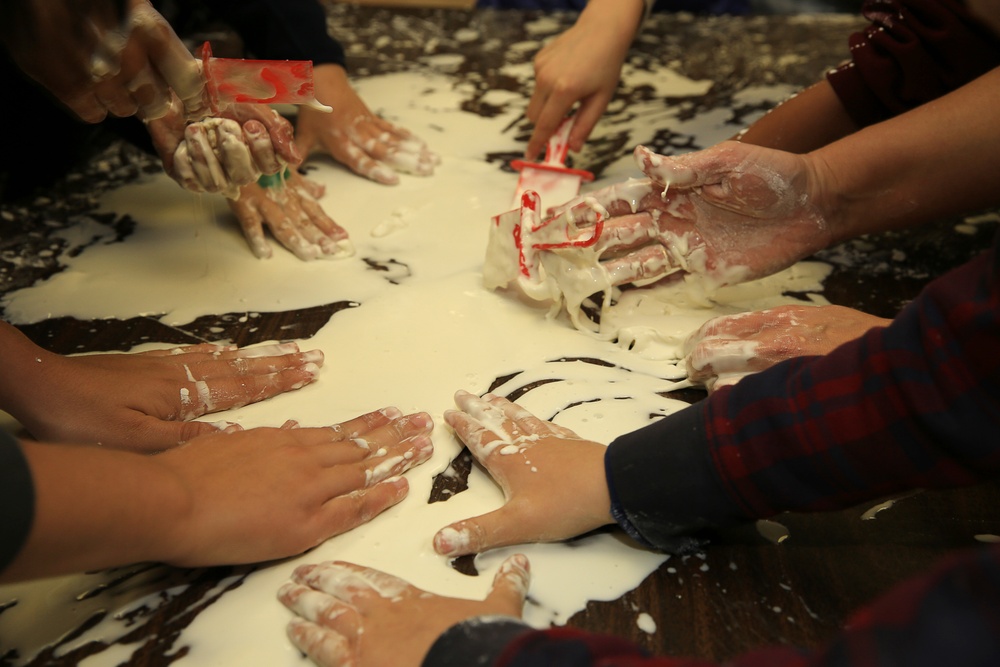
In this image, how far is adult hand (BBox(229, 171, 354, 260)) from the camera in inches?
49.8

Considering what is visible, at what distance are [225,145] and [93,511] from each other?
612 mm

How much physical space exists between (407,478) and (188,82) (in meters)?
0.54

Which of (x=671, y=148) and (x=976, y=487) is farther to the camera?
(x=671, y=148)

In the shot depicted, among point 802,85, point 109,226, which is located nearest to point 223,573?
point 109,226

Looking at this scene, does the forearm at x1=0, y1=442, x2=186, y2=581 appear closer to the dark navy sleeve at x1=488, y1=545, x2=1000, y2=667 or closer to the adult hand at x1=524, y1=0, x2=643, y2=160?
the dark navy sleeve at x1=488, y1=545, x2=1000, y2=667

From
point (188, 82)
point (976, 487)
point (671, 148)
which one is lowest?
point (976, 487)

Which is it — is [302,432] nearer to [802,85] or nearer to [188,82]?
[188,82]

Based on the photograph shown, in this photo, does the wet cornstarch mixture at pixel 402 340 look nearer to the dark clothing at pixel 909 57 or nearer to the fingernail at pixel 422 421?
the fingernail at pixel 422 421

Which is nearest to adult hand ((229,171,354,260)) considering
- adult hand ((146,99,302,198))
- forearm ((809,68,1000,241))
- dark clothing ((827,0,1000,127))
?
adult hand ((146,99,302,198))

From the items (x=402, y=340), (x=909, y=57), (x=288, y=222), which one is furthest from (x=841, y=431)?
(x=288, y=222)

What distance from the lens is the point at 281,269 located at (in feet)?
4.08

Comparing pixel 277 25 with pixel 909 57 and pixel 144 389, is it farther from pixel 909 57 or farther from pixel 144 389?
pixel 909 57

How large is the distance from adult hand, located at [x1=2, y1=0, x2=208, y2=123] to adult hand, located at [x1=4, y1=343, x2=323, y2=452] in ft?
1.03

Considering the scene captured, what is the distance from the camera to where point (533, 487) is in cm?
81
